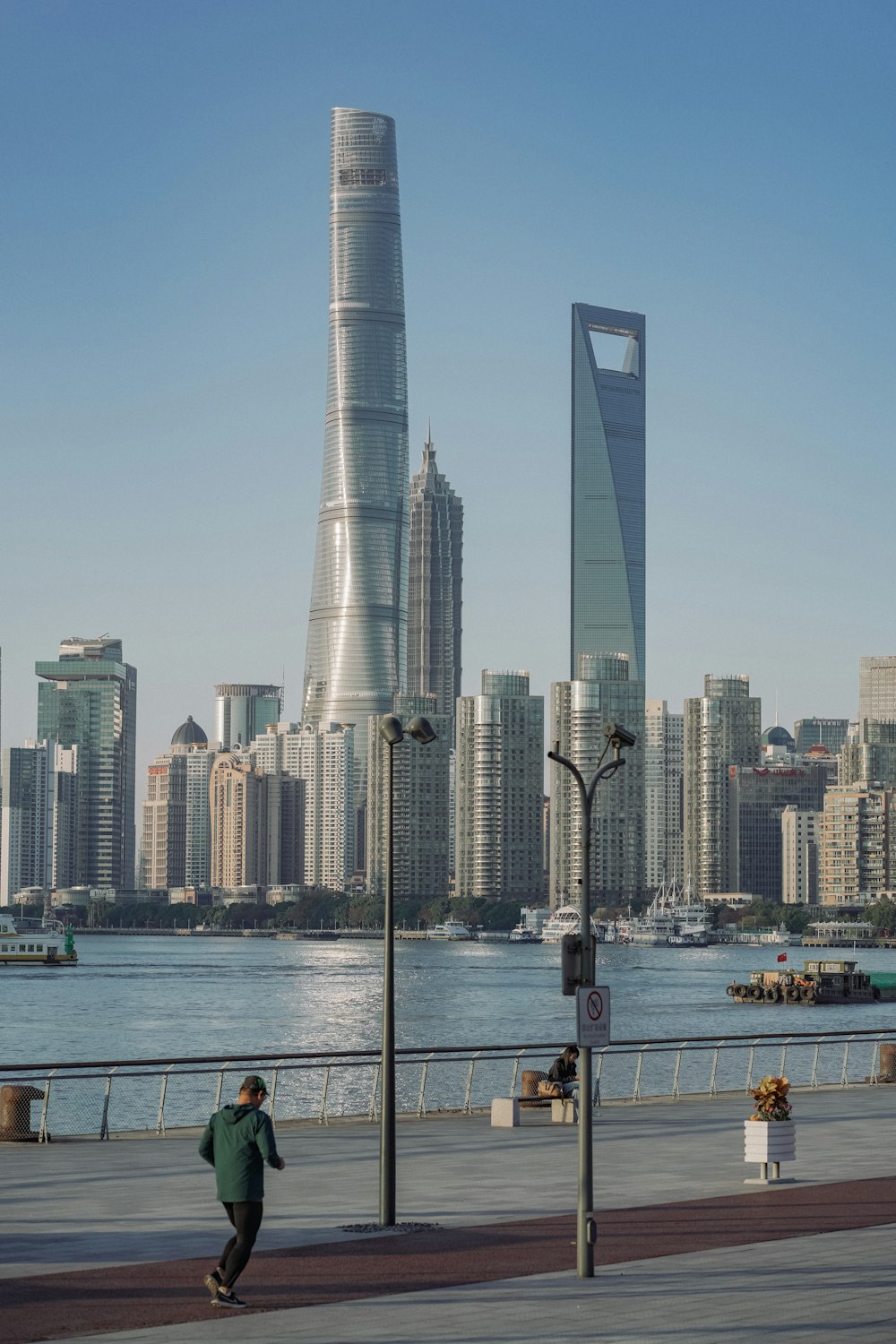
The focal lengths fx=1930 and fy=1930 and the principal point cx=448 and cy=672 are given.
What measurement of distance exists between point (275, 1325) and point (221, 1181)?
5.41ft

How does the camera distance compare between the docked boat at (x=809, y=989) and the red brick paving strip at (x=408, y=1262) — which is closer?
the red brick paving strip at (x=408, y=1262)

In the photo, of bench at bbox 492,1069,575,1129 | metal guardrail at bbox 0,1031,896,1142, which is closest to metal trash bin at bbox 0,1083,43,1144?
metal guardrail at bbox 0,1031,896,1142

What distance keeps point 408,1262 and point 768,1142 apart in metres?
9.43

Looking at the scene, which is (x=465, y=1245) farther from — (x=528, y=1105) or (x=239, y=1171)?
(x=528, y=1105)

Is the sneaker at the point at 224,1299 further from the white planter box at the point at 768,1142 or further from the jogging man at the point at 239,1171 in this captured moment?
the white planter box at the point at 768,1142

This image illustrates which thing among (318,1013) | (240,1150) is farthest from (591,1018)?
(318,1013)

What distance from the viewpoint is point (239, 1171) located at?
19.5 metres

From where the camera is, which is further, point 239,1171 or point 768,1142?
point 768,1142

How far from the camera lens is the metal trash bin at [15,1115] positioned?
3603 cm

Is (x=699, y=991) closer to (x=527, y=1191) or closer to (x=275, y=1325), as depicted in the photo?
(x=527, y=1191)

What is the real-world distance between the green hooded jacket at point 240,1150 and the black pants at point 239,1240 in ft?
0.29

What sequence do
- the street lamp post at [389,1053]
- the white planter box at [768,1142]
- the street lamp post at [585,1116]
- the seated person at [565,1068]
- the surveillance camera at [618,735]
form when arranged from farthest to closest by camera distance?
the seated person at [565,1068]
the white planter box at [768,1142]
the street lamp post at [389,1053]
the surveillance camera at [618,735]
the street lamp post at [585,1116]

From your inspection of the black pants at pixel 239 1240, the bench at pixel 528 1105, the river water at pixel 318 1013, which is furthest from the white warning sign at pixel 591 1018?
the river water at pixel 318 1013

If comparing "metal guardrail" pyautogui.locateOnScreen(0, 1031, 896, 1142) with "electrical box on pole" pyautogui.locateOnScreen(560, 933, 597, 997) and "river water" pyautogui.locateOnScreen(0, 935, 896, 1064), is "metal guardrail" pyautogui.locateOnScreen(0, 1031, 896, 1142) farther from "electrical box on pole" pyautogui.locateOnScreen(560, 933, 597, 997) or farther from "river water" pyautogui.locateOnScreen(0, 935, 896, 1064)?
"electrical box on pole" pyautogui.locateOnScreen(560, 933, 597, 997)
